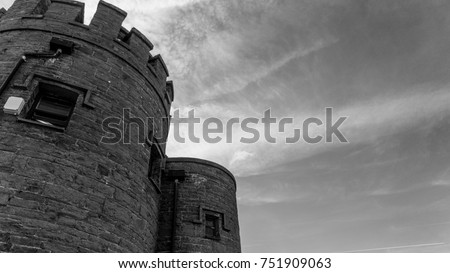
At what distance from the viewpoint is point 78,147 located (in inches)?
209

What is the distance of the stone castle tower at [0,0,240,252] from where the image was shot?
178 inches

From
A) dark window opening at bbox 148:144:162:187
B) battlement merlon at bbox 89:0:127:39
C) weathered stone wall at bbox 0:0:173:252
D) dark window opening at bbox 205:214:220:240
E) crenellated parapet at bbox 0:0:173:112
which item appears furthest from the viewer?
dark window opening at bbox 205:214:220:240

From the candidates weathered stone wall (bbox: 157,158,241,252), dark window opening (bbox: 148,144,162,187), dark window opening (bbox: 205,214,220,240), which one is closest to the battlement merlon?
dark window opening (bbox: 148,144,162,187)

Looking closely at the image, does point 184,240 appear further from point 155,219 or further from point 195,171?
point 195,171

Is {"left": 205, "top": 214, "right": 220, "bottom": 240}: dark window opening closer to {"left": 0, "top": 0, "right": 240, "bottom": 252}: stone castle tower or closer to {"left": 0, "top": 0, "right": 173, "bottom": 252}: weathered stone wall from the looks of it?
{"left": 0, "top": 0, "right": 240, "bottom": 252}: stone castle tower

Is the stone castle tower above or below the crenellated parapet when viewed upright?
below

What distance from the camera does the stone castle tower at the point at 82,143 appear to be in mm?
4512

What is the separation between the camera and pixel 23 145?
4.84 m

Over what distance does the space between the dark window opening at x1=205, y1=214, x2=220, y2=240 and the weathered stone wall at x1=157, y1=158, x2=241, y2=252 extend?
0.32 ft

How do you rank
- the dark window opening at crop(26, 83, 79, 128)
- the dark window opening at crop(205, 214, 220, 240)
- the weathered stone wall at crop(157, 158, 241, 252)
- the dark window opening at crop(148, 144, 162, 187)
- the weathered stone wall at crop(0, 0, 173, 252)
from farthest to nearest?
the dark window opening at crop(205, 214, 220, 240)
the weathered stone wall at crop(157, 158, 241, 252)
the dark window opening at crop(148, 144, 162, 187)
the dark window opening at crop(26, 83, 79, 128)
the weathered stone wall at crop(0, 0, 173, 252)

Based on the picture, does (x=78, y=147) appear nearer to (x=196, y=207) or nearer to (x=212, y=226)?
(x=196, y=207)

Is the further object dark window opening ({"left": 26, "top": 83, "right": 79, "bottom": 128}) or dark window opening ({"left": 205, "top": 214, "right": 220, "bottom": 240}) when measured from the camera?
dark window opening ({"left": 205, "top": 214, "right": 220, "bottom": 240})

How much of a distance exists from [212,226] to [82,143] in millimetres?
4965
